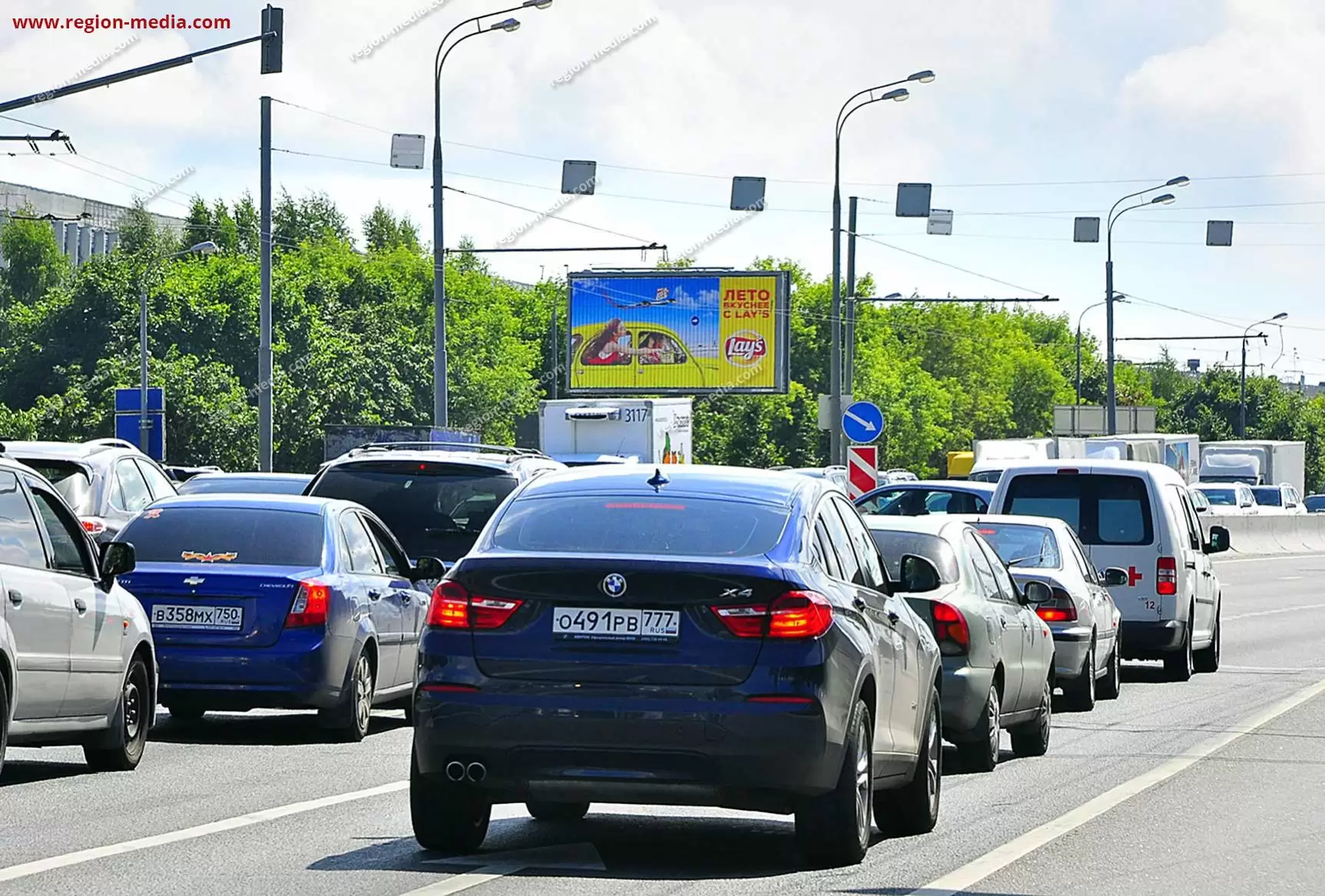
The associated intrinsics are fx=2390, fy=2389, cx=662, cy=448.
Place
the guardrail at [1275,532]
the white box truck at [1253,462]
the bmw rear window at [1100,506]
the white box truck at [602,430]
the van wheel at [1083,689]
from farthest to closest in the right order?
the white box truck at [1253,462] → the guardrail at [1275,532] → the white box truck at [602,430] → the bmw rear window at [1100,506] → the van wheel at [1083,689]

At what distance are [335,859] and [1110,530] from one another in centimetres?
1355

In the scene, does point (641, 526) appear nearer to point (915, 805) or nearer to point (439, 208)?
point (915, 805)

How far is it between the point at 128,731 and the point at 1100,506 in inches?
441

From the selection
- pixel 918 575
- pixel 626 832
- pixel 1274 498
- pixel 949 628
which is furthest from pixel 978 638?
pixel 1274 498

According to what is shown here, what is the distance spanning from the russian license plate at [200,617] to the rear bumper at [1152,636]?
9616 mm

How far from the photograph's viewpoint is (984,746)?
43.4 ft

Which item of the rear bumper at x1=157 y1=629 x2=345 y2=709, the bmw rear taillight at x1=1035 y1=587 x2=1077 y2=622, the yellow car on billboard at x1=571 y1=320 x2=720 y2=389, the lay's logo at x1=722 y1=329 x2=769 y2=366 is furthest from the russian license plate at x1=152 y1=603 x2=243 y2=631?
the lay's logo at x1=722 y1=329 x2=769 y2=366

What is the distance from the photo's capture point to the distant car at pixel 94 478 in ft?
61.1

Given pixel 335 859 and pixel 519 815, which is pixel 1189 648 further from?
pixel 335 859

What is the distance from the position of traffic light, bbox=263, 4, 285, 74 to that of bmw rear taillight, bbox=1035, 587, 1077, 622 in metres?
11.3

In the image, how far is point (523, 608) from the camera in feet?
28.3

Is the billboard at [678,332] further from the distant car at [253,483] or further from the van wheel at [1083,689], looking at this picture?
the van wheel at [1083,689]

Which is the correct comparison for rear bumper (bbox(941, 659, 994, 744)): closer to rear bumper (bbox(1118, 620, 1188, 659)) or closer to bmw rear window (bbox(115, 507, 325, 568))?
bmw rear window (bbox(115, 507, 325, 568))

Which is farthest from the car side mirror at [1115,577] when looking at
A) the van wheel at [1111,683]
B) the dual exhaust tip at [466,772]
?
the dual exhaust tip at [466,772]
